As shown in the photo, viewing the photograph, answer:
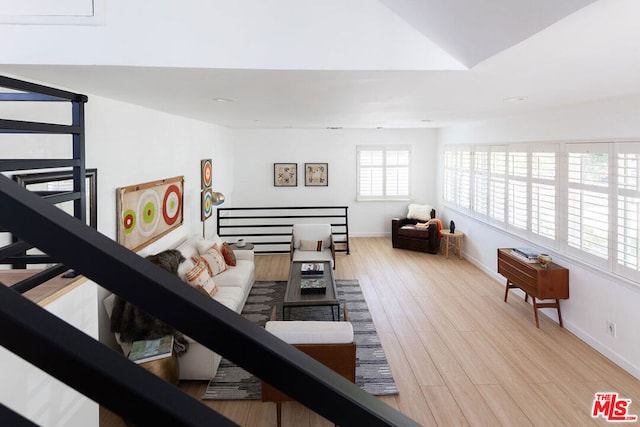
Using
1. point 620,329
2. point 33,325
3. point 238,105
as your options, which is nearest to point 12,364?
point 33,325

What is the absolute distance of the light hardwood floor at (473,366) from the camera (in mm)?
3037

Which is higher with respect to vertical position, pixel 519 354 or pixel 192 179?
pixel 192 179

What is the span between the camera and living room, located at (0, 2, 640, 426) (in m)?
3.55

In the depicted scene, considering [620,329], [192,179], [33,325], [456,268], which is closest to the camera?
[33,325]

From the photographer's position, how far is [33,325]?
308 mm

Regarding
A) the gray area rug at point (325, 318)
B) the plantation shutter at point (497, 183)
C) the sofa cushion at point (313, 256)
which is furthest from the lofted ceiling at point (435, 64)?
the sofa cushion at point (313, 256)

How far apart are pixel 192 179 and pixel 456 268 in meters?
4.49

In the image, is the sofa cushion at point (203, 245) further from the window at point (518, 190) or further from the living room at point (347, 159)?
the window at point (518, 190)

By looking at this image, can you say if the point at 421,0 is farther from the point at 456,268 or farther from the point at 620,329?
the point at 456,268

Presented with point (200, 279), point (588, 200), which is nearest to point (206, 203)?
point (200, 279)

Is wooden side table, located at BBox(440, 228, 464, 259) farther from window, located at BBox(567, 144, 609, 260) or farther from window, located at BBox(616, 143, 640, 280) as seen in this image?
window, located at BBox(616, 143, 640, 280)

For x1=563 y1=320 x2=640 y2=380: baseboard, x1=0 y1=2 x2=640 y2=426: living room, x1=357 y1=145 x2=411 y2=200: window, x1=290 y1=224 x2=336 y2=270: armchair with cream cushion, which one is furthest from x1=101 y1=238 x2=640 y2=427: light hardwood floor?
x1=357 y1=145 x2=411 y2=200: window

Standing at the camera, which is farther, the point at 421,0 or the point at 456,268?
the point at 456,268

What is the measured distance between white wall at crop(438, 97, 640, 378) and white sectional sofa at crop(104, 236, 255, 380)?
3.54 metres
